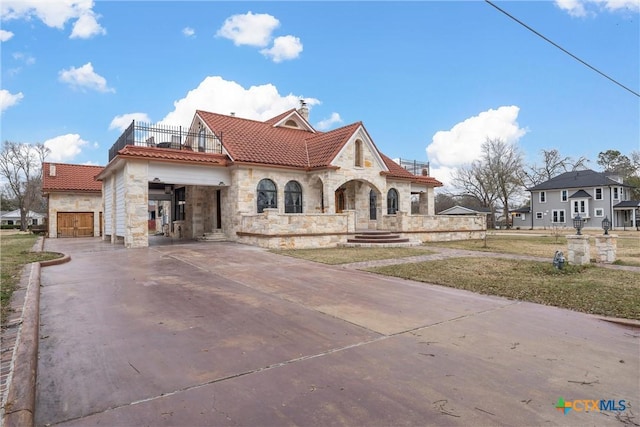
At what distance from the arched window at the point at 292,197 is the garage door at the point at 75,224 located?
57.9 ft

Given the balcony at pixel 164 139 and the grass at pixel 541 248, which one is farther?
the balcony at pixel 164 139

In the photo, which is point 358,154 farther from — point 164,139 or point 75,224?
point 75,224

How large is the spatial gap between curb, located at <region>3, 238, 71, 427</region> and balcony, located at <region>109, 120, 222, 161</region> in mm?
13306

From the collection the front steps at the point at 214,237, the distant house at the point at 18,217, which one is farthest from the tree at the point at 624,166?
the distant house at the point at 18,217

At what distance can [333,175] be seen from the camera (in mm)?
18906

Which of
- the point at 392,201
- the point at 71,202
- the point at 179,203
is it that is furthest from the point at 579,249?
the point at 71,202

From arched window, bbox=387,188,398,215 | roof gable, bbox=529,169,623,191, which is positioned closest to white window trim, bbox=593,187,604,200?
roof gable, bbox=529,169,623,191

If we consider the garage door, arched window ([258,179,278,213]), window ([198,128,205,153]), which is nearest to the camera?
arched window ([258,179,278,213])

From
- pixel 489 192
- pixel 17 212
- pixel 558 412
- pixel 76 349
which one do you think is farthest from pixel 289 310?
pixel 17 212

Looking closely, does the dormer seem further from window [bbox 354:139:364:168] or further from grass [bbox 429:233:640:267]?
grass [bbox 429:233:640:267]

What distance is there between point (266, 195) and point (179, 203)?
7.29 metres

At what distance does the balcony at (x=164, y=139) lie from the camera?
Answer: 1686cm

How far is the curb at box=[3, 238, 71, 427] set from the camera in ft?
8.09

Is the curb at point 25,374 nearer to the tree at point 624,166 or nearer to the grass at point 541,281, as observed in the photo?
the grass at point 541,281
